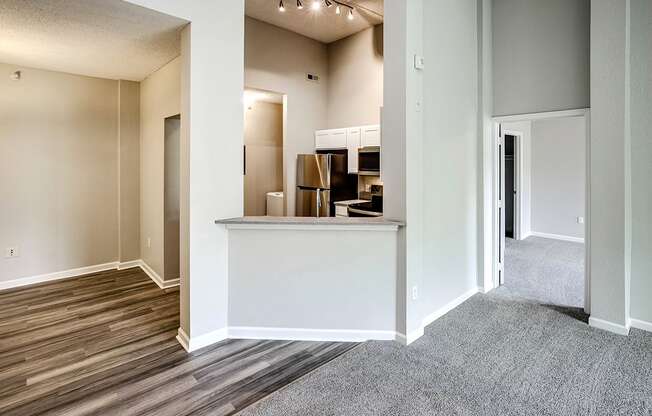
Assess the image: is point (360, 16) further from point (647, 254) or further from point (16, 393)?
point (16, 393)

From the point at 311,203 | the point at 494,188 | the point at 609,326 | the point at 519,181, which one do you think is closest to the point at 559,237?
the point at 519,181

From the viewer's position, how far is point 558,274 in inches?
191

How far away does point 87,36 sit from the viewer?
3098mm

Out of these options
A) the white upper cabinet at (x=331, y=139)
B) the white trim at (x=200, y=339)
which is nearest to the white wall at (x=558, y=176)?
the white upper cabinet at (x=331, y=139)

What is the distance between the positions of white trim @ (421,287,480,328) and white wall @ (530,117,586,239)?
4029 mm

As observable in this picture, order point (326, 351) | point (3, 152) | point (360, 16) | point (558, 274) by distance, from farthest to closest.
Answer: point (360, 16) < point (558, 274) < point (3, 152) < point (326, 351)

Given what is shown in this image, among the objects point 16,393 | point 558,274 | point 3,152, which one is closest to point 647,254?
point 558,274

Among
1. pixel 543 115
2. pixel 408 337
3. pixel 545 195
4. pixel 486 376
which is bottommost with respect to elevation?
pixel 486 376

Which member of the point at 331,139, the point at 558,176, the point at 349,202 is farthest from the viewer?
the point at 558,176

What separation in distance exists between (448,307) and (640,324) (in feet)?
5.27

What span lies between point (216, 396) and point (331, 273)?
3.91ft

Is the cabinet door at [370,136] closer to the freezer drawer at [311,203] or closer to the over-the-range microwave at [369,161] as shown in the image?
the over-the-range microwave at [369,161]

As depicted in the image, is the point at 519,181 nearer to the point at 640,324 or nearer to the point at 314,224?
the point at 640,324

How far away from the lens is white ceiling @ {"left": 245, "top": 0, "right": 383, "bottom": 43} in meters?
4.83
